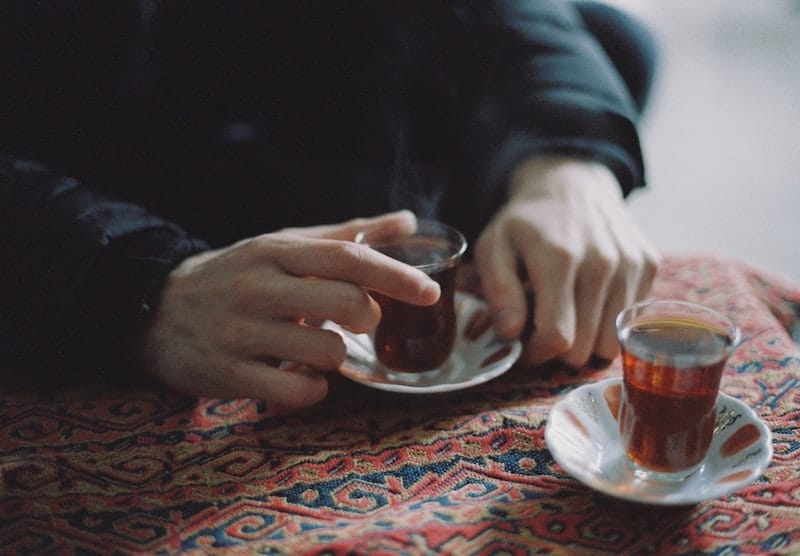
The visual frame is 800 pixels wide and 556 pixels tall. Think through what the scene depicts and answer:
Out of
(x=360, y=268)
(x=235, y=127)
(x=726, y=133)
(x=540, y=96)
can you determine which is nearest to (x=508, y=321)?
(x=360, y=268)

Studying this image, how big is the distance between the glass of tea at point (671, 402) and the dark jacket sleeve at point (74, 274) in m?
0.70

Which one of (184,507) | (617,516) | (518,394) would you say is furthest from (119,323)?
(617,516)

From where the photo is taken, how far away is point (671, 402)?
91cm

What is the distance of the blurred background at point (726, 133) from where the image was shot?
10.1 ft

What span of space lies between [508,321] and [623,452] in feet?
1.04

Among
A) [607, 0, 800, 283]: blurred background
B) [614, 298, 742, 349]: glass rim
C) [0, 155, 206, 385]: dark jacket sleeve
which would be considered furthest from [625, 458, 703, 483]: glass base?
[607, 0, 800, 283]: blurred background

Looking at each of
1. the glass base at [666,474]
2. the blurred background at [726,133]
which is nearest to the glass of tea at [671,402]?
the glass base at [666,474]

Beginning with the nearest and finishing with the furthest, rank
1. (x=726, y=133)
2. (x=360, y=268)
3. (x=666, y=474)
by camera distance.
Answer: (x=666, y=474), (x=360, y=268), (x=726, y=133)

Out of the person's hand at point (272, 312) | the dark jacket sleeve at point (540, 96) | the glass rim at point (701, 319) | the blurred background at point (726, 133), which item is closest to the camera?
the glass rim at point (701, 319)

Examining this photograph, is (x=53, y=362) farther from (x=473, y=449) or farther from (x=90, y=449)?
(x=473, y=449)

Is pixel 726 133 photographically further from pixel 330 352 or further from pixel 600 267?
pixel 330 352

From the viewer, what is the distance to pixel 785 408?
1083mm

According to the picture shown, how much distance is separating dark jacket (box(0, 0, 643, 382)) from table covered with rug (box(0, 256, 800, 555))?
16 cm

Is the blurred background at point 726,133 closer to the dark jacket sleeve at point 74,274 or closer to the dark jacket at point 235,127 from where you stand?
the dark jacket at point 235,127
